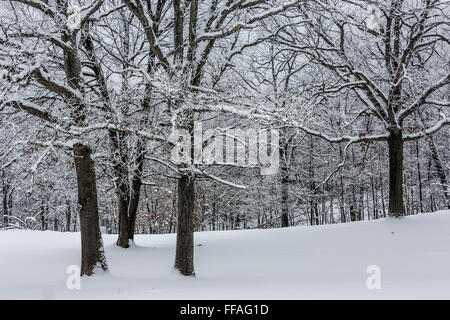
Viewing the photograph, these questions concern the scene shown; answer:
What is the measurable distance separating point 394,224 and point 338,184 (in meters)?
17.2

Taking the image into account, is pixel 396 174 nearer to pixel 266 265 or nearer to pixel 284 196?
pixel 266 265

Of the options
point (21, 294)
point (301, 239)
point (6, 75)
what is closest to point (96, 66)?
point (6, 75)

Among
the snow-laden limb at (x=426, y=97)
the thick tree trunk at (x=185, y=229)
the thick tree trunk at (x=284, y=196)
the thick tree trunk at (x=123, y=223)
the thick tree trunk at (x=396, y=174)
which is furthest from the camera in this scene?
the thick tree trunk at (x=284, y=196)

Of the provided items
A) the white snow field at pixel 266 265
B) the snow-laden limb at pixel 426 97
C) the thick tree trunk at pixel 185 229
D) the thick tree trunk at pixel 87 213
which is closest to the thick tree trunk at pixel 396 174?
the white snow field at pixel 266 265

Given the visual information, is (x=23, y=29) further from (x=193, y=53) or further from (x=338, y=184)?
(x=338, y=184)

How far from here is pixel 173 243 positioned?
591 inches

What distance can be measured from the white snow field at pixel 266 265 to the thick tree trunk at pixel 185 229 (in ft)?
0.91

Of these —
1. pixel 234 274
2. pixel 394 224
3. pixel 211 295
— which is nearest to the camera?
pixel 211 295

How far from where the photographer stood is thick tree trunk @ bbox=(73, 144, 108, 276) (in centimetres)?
857

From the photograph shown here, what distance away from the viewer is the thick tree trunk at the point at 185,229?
27.6ft

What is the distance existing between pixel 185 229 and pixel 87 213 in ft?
7.20

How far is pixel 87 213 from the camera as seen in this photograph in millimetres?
8578

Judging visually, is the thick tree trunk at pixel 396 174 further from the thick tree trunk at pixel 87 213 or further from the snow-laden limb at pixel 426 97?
the thick tree trunk at pixel 87 213

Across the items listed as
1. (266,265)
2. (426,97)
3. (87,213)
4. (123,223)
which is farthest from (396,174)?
(87,213)
